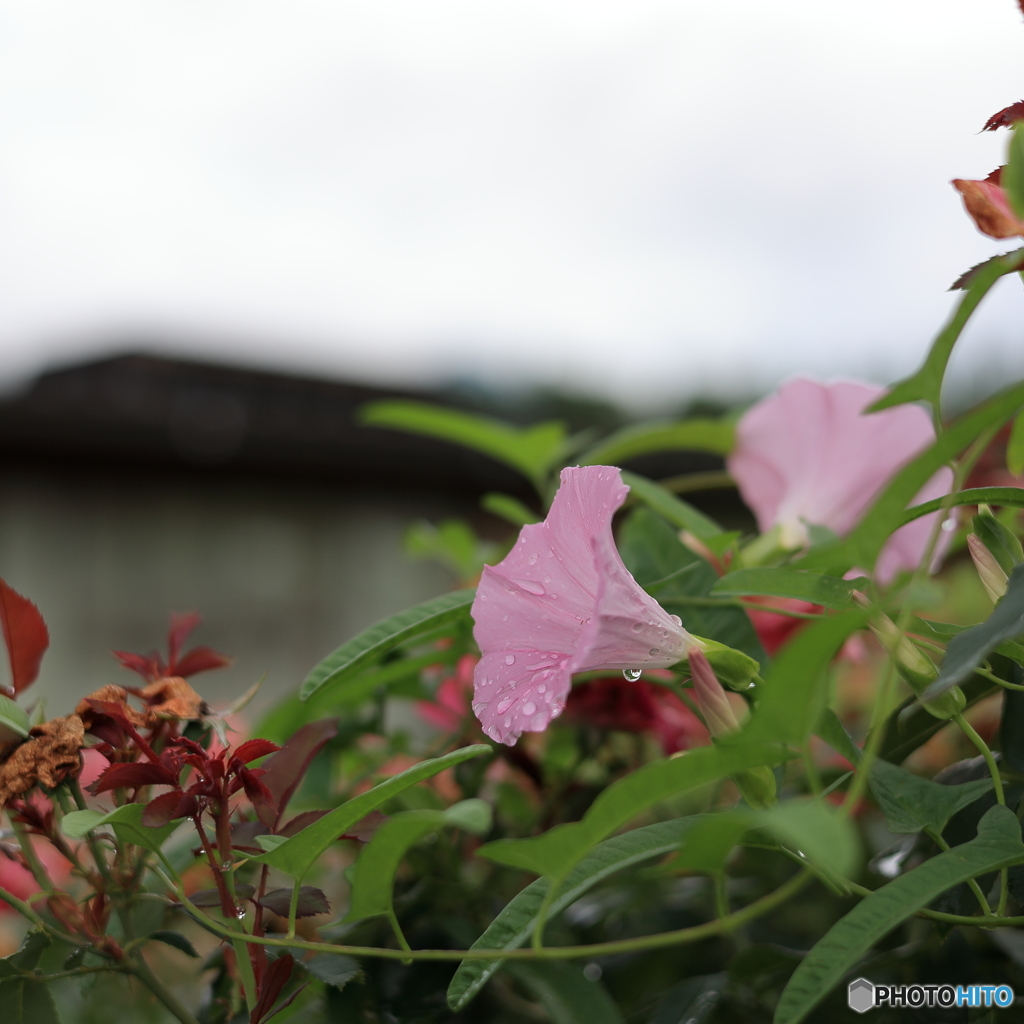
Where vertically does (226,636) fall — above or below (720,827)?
below

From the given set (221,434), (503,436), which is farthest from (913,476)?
(221,434)

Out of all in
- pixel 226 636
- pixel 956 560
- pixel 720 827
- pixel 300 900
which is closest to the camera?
pixel 720 827

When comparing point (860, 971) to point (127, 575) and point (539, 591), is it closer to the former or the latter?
point (539, 591)

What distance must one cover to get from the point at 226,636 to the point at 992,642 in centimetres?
352

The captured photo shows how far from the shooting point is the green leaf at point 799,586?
34 centimetres

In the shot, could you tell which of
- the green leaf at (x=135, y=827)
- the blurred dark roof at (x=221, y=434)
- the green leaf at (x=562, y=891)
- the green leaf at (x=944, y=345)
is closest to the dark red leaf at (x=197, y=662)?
the green leaf at (x=135, y=827)

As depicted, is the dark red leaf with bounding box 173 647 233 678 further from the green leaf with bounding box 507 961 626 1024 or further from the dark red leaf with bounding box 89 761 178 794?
the green leaf with bounding box 507 961 626 1024

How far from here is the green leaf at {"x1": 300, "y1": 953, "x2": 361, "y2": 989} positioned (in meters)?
0.35

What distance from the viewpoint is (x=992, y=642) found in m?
0.26

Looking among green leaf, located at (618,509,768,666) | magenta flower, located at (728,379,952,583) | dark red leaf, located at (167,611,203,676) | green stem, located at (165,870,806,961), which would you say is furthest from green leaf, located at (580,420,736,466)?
green stem, located at (165,870,806,961)

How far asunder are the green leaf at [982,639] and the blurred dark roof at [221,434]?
3006 millimetres

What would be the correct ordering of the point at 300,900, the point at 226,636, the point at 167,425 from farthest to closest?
1. the point at 226,636
2. the point at 167,425
3. the point at 300,900

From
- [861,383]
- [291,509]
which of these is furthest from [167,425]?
[861,383]

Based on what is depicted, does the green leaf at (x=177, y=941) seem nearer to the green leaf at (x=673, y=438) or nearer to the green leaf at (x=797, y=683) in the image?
the green leaf at (x=797, y=683)
